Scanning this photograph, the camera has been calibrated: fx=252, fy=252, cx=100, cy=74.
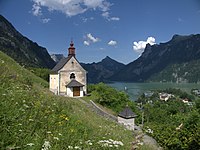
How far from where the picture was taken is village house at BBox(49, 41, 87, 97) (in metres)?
33.1

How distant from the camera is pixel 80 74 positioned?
114ft

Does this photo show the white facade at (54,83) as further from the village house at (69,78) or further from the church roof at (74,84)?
the church roof at (74,84)

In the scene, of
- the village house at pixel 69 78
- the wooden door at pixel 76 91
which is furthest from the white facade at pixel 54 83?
the wooden door at pixel 76 91

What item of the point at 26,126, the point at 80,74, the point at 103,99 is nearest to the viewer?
the point at 26,126

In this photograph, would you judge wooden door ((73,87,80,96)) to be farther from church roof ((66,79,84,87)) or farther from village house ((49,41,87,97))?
church roof ((66,79,84,87))

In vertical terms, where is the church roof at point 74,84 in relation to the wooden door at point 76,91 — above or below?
above

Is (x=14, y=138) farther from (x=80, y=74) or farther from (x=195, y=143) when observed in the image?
(x=80, y=74)

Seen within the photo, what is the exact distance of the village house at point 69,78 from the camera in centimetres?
3309

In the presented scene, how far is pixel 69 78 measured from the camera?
34.0m

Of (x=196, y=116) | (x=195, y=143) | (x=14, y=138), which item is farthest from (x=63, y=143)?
(x=196, y=116)

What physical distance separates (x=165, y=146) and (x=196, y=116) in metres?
2.22

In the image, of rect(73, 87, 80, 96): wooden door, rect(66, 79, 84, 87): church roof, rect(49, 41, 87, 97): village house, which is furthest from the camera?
rect(73, 87, 80, 96): wooden door

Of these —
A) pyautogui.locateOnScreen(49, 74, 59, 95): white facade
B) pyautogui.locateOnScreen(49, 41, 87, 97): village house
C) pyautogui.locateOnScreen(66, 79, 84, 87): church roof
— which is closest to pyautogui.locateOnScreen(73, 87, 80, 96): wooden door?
pyautogui.locateOnScreen(49, 41, 87, 97): village house

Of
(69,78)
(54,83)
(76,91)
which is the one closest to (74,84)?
(76,91)
